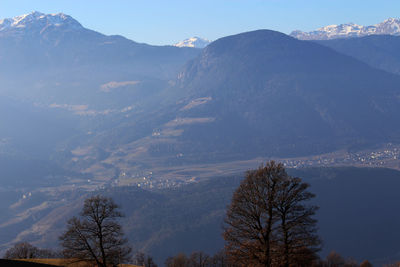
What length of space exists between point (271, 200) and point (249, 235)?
3.49 metres

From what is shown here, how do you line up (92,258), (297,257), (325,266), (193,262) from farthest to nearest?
1. (193,262)
2. (325,266)
3. (92,258)
4. (297,257)

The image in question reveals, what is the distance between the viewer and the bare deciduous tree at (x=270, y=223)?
131 ft

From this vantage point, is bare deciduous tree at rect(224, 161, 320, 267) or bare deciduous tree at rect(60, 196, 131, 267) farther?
bare deciduous tree at rect(60, 196, 131, 267)

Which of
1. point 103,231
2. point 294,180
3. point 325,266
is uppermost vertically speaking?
point 294,180

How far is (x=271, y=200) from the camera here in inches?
1585

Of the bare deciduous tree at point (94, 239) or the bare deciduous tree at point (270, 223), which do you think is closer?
the bare deciduous tree at point (270, 223)

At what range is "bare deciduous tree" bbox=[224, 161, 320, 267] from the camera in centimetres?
3981

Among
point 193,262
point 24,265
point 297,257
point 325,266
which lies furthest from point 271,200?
Result: point 193,262

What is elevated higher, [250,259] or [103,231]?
[103,231]

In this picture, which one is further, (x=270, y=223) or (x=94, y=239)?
(x=94, y=239)

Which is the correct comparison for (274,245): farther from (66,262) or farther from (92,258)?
(66,262)

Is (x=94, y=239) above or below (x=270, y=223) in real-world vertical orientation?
below

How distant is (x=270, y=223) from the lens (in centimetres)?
4025

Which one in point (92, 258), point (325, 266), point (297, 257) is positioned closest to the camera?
point (297, 257)
